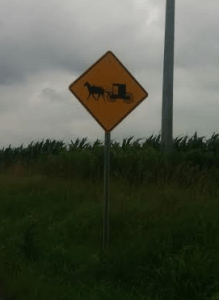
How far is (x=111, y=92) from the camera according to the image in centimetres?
1064

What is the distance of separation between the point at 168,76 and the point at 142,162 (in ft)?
7.69

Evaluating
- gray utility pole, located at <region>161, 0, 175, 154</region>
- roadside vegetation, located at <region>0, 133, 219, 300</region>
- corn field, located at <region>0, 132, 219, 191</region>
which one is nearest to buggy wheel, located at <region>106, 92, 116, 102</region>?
roadside vegetation, located at <region>0, 133, 219, 300</region>

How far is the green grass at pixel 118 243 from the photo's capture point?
8016mm

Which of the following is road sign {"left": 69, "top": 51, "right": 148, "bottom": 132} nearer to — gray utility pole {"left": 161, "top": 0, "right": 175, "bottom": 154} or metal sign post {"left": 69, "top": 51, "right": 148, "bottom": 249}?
metal sign post {"left": 69, "top": 51, "right": 148, "bottom": 249}

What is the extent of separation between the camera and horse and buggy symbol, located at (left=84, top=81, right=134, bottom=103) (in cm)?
1058

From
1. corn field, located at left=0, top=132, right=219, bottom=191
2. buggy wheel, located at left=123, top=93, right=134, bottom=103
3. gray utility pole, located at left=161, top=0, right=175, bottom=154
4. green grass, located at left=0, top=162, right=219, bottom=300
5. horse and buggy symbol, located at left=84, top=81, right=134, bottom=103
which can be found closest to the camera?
green grass, located at left=0, top=162, right=219, bottom=300

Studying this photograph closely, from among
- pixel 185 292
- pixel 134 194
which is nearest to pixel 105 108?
pixel 134 194

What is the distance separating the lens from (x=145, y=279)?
335 inches

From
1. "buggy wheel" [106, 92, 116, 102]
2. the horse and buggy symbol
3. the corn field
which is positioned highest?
the horse and buggy symbol

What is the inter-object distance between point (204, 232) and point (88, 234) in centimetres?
256

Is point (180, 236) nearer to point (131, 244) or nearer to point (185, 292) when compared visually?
point (131, 244)

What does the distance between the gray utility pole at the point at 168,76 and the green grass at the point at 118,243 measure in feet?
8.12

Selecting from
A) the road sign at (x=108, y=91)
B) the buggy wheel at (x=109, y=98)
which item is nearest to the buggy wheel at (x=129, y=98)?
the road sign at (x=108, y=91)

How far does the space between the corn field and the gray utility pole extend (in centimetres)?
66
